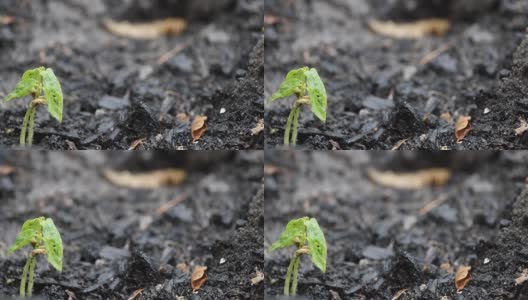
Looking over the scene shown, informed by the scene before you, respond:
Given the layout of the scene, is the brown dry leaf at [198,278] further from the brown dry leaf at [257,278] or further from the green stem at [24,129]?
the green stem at [24,129]

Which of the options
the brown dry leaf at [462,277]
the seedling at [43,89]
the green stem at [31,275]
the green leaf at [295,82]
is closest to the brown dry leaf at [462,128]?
the brown dry leaf at [462,277]

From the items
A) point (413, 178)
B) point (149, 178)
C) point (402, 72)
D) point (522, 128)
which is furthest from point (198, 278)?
point (522, 128)

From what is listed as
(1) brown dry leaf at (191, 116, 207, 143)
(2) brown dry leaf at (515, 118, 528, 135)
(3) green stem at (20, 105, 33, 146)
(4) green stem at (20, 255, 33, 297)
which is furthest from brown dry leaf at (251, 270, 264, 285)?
(2) brown dry leaf at (515, 118, 528, 135)

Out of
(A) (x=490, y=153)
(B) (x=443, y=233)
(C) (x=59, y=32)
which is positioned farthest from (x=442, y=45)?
(C) (x=59, y=32)

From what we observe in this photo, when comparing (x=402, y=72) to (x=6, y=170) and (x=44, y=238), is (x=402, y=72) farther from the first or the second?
(x=6, y=170)

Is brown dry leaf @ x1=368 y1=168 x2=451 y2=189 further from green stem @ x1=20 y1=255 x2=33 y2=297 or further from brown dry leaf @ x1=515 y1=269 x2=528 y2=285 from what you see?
green stem @ x1=20 y1=255 x2=33 y2=297

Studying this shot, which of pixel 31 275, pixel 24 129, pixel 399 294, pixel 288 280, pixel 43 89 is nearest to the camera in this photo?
pixel 43 89
